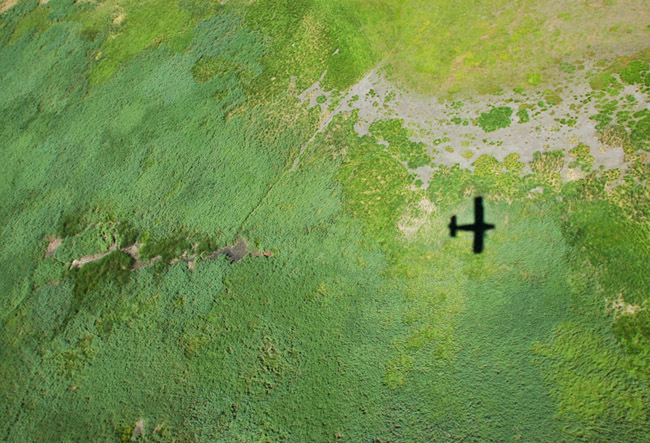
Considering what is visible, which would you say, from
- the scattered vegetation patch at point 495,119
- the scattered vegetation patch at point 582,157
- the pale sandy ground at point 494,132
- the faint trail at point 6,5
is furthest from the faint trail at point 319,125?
the faint trail at point 6,5

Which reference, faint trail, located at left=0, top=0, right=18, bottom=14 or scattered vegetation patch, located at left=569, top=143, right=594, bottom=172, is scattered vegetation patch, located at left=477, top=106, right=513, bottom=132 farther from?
faint trail, located at left=0, top=0, right=18, bottom=14

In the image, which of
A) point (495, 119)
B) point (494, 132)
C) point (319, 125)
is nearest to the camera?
point (494, 132)

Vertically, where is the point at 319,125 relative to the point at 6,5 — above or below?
below

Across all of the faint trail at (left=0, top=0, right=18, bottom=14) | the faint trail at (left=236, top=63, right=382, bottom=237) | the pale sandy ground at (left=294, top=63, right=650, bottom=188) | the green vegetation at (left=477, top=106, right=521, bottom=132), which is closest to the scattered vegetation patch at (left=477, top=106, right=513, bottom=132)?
the green vegetation at (left=477, top=106, right=521, bottom=132)

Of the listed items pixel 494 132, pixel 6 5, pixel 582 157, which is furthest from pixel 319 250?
pixel 6 5

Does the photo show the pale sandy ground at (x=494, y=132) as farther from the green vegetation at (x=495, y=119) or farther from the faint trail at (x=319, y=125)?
the green vegetation at (x=495, y=119)

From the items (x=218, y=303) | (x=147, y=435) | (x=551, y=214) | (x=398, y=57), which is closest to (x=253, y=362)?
(x=218, y=303)

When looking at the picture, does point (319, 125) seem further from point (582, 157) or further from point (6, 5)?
point (6, 5)
